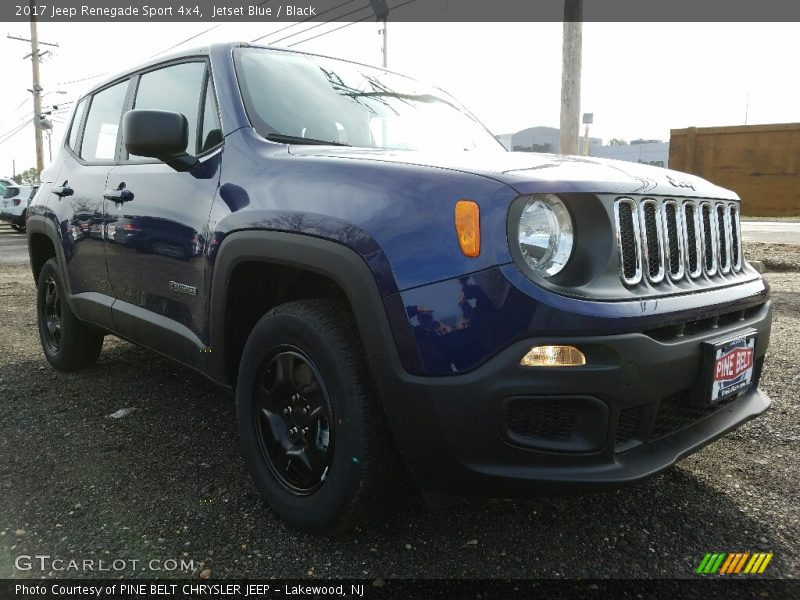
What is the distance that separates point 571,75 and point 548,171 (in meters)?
8.45

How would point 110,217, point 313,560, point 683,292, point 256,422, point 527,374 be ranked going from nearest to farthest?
point 527,374 → point 683,292 → point 313,560 → point 256,422 → point 110,217

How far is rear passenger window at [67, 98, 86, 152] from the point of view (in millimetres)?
4117

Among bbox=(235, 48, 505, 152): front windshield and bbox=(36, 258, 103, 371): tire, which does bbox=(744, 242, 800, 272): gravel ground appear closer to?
bbox=(235, 48, 505, 152): front windshield

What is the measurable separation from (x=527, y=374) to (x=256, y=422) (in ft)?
3.72

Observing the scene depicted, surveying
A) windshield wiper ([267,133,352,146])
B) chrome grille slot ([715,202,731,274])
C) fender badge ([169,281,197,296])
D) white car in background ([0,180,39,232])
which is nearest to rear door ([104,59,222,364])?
fender badge ([169,281,197,296])

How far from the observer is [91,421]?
3.38 metres

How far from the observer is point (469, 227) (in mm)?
1741

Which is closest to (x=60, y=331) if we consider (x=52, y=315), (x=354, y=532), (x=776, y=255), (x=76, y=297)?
(x=52, y=315)

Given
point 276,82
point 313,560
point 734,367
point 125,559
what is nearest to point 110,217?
point 276,82

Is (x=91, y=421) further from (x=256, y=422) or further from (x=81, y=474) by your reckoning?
(x=256, y=422)

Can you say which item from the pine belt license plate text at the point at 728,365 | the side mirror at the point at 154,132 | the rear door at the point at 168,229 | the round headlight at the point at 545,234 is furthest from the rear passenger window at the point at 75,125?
the pine belt license plate text at the point at 728,365

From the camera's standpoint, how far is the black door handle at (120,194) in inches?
121

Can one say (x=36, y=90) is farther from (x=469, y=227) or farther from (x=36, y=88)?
(x=469, y=227)

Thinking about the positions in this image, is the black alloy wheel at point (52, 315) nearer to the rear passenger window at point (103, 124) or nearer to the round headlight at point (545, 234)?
the rear passenger window at point (103, 124)
